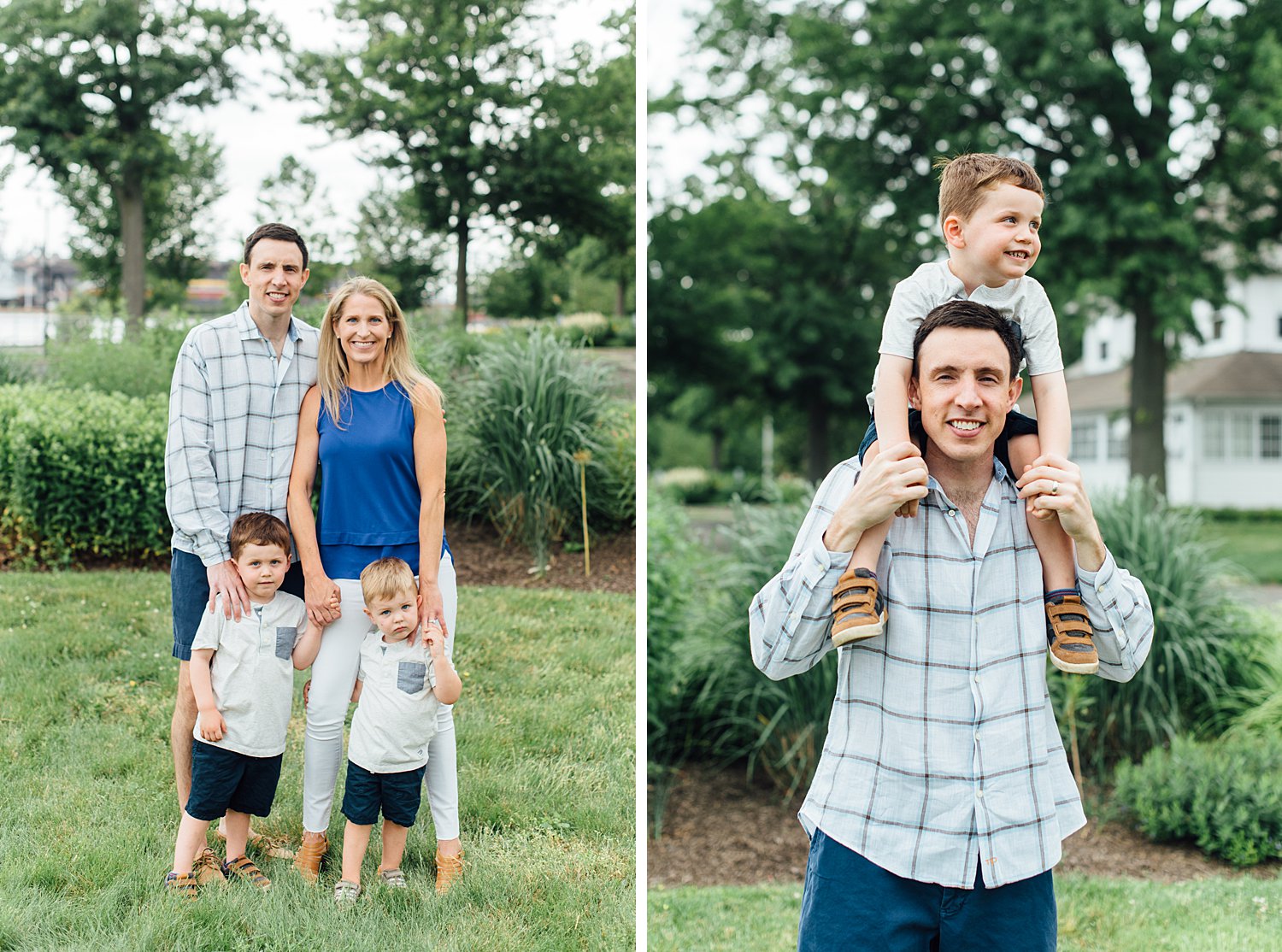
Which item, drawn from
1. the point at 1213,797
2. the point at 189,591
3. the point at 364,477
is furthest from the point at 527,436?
the point at 1213,797

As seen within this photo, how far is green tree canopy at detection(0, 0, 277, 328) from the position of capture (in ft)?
13.6

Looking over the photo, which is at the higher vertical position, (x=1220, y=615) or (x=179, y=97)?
(x=179, y=97)

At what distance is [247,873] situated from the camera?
3.33 metres

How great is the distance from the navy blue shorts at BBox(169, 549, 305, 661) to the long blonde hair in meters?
0.53

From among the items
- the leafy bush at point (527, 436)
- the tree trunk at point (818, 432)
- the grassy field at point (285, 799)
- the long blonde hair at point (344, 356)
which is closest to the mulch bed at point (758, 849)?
Result: the grassy field at point (285, 799)

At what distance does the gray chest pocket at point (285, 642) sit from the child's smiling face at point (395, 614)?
9.3 inches

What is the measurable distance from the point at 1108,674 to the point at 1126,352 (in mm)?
29117

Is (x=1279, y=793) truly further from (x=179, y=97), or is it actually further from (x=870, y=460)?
(x=179, y=97)

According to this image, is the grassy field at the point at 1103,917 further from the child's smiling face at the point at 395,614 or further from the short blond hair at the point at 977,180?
the short blond hair at the point at 977,180

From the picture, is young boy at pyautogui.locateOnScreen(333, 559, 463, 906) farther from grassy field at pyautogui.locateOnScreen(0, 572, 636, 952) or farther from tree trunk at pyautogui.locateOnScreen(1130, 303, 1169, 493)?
tree trunk at pyautogui.locateOnScreen(1130, 303, 1169, 493)

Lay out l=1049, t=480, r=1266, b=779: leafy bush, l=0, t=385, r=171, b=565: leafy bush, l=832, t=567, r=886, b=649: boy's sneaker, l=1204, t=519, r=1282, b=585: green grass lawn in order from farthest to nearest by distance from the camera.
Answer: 1. l=1204, t=519, r=1282, b=585: green grass lawn
2. l=1049, t=480, r=1266, b=779: leafy bush
3. l=0, t=385, r=171, b=565: leafy bush
4. l=832, t=567, r=886, b=649: boy's sneaker

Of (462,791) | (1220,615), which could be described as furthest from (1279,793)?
(462,791)

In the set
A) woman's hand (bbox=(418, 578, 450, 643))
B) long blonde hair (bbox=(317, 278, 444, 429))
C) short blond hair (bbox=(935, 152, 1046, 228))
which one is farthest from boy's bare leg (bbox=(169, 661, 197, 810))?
short blond hair (bbox=(935, 152, 1046, 228))

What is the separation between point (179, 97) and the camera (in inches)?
175
